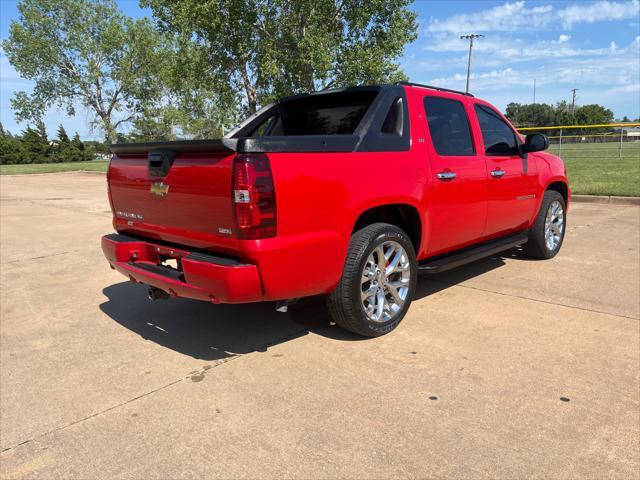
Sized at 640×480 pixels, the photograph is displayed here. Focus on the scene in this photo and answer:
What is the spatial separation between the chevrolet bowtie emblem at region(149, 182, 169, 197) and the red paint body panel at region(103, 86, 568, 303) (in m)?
0.03

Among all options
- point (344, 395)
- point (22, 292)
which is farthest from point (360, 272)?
point (22, 292)

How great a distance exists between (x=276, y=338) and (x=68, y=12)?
5196 centimetres

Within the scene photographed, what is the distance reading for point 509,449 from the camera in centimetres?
246

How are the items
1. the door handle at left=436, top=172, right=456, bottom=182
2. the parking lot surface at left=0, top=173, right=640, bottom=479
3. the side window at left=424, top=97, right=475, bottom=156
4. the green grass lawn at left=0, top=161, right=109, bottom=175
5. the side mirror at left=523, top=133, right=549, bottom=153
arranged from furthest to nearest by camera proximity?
the green grass lawn at left=0, top=161, right=109, bottom=175 < the side mirror at left=523, top=133, right=549, bottom=153 < the side window at left=424, top=97, right=475, bottom=156 < the door handle at left=436, top=172, right=456, bottom=182 < the parking lot surface at left=0, top=173, right=640, bottom=479

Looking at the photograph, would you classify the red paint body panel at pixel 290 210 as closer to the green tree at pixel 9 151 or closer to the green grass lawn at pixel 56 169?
the green grass lawn at pixel 56 169

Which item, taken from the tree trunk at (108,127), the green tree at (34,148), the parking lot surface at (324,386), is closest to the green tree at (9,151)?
the green tree at (34,148)

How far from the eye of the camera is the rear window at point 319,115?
4328 mm

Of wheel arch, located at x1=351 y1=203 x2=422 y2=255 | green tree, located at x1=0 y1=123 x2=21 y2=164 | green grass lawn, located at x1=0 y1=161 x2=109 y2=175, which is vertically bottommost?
wheel arch, located at x1=351 y1=203 x2=422 y2=255

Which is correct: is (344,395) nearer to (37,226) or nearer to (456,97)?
(456,97)

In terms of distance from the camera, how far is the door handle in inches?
164

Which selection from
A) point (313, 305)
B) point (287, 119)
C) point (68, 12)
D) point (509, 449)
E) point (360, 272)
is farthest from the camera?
point (68, 12)

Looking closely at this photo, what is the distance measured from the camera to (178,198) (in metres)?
3.34

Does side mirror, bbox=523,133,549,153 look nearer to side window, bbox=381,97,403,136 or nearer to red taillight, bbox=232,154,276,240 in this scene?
side window, bbox=381,97,403,136

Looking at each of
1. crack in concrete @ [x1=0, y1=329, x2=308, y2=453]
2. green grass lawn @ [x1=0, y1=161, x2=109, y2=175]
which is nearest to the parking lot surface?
crack in concrete @ [x1=0, y1=329, x2=308, y2=453]
